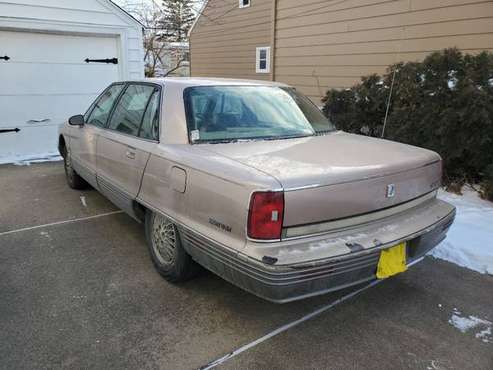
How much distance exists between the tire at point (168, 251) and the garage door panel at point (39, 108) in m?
5.60

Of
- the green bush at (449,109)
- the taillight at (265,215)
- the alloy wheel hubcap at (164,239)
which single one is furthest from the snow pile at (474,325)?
the green bush at (449,109)

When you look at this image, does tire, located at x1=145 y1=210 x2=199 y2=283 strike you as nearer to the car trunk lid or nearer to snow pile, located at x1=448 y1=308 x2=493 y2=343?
the car trunk lid

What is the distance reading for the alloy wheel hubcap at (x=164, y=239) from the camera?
118 inches

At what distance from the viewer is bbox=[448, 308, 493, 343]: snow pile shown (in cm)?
253

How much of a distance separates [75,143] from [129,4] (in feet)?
46.4

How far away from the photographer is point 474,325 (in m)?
2.64

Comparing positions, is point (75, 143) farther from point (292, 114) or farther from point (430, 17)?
point (430, 17)

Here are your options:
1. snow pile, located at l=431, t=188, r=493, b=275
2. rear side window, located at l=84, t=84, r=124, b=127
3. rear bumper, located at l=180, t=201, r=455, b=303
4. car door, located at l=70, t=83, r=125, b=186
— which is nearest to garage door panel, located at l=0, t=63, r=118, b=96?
car door, located at l=70, t=83, r=125, b=186

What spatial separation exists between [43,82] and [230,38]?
6781mm

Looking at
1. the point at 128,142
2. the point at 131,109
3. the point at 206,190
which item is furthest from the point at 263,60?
the point at 206,190

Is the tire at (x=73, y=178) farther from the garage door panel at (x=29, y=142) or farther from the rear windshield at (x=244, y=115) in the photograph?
the rear windshield at (x=244, y=115)

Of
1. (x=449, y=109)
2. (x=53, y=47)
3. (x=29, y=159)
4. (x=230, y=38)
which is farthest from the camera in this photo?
(x=230, y=38)

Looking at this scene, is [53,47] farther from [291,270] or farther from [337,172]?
[291,270]

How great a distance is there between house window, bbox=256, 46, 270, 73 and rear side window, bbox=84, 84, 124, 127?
24.1 ft
